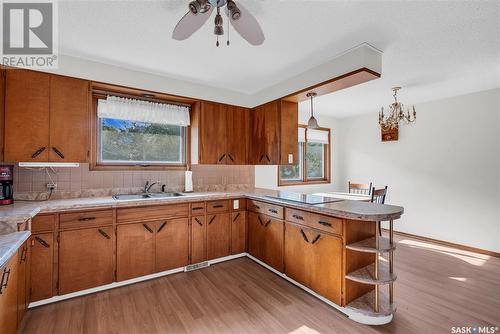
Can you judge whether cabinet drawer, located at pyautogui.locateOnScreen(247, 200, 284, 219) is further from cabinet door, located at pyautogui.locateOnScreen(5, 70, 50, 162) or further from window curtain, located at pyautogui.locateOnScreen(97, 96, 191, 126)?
cabinet door, located at pyautogui.locateOnScreen(5, 70, 50, 162)

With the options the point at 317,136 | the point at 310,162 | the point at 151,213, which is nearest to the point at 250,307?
the point at 151,213

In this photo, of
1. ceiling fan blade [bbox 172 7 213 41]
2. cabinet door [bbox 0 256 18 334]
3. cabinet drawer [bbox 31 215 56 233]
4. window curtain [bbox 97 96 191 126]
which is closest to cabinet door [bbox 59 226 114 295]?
cabinet drawer [bbox 31 215 56 233]

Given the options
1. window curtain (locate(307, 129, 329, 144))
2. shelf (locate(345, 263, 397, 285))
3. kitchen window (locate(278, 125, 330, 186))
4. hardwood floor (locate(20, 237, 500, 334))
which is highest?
window curtain (locate(307, 129, 329, 144))

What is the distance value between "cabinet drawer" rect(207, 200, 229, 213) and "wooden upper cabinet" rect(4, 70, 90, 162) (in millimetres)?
1499

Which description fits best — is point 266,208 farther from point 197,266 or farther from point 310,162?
point 310,162

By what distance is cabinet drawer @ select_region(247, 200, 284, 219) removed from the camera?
108 inches

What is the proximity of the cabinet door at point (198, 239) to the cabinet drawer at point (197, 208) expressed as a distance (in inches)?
2.2

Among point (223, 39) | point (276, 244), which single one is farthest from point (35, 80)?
point (276, 244)

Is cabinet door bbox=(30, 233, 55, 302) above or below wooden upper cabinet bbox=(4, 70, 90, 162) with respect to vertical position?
below

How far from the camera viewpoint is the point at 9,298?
1.45 meters

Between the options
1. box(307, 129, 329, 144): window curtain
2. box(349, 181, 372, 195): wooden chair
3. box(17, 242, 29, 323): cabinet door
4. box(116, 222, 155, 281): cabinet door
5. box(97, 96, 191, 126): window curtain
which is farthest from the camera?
box(307, 129, 329, 144): window curtain

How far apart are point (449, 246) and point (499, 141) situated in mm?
1777

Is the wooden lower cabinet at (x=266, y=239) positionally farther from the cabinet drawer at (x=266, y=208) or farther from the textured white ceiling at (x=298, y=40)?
the textured white ceiling at (x=298, y=40)

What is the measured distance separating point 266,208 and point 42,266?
2298 millimetres
